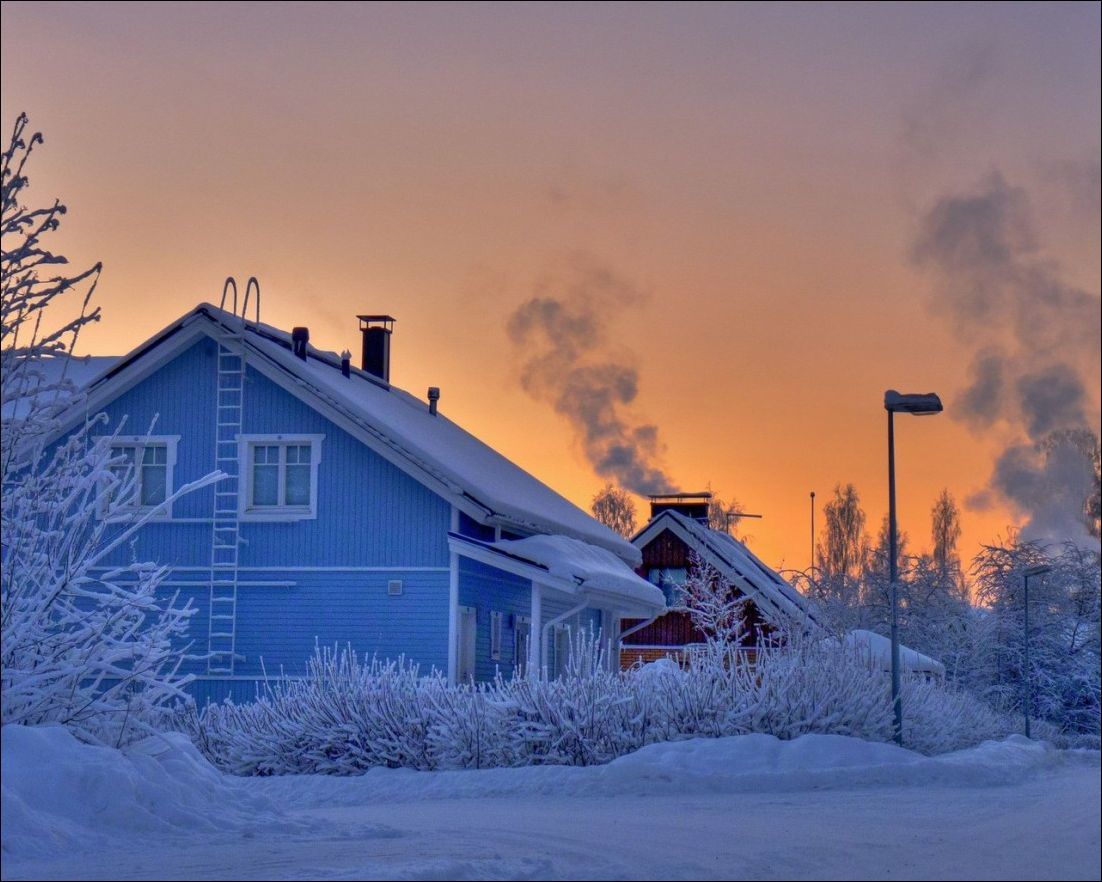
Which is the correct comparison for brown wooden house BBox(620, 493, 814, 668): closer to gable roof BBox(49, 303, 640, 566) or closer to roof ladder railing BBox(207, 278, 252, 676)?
gable roof BBox(49, 303, 640, 566)

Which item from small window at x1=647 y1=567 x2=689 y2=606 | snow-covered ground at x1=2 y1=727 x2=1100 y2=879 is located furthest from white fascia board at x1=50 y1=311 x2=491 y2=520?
small window at x1=647 y1=567 x2=689 y2=606

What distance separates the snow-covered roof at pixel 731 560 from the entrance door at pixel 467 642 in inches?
895

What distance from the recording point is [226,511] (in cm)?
2944

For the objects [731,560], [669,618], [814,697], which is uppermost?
[731,560]

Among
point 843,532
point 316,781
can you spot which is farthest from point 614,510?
point 316,781

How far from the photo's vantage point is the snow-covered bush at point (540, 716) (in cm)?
2273

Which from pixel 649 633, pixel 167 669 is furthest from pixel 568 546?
pixel 649 633

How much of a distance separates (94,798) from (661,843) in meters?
4.67

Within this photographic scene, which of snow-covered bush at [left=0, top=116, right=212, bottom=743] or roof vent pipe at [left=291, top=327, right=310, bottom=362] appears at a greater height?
roof vent pipe at [left=291, top=327, right=310, bottom=362]

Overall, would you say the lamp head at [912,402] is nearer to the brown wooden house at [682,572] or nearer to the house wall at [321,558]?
the house wall at [321,558]

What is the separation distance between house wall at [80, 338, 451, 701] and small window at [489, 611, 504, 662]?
248 centimetres

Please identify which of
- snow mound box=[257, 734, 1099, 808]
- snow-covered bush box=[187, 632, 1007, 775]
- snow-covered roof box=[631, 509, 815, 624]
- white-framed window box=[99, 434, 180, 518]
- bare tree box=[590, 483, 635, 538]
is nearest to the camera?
snow mound box=[257, 734, 1099, 808]

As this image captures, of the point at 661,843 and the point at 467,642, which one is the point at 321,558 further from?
the point at 661,843

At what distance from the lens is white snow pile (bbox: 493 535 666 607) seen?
28297 millimetres
